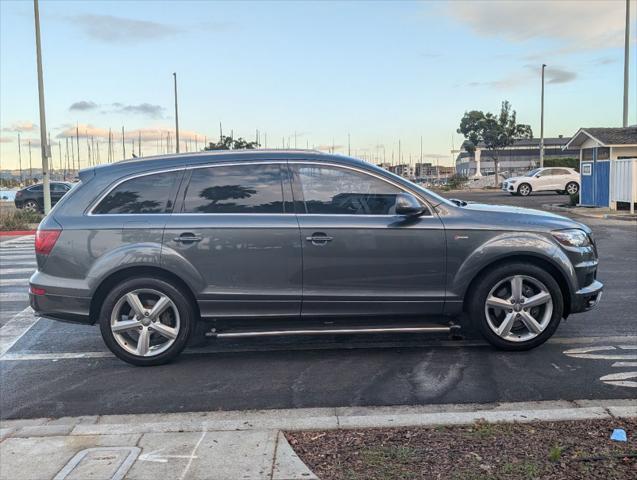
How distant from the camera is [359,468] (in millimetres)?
3369

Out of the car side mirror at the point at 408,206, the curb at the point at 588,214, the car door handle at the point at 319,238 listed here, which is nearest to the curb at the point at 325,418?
the car door handle at the point at 319,238

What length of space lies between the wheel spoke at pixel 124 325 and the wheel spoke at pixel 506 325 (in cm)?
322

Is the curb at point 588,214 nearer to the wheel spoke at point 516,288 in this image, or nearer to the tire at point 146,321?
the wheel spoke at point 516,288

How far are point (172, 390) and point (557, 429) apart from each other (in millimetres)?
2885

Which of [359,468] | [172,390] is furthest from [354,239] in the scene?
[359,468]

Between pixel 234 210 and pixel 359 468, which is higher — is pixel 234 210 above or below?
above

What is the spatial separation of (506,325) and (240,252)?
2.47m

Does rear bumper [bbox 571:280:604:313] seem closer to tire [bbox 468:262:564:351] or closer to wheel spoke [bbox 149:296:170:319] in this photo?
tire [bbox 468:262:564:351]

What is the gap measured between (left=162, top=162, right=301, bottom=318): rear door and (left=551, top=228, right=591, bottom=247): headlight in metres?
2.37

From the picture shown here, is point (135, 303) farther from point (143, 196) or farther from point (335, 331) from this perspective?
point (335, 331)

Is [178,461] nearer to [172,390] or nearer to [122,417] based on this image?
[122,417]

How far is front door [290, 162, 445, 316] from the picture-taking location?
534cm

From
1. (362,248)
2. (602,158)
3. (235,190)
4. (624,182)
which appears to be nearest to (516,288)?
(362,248)

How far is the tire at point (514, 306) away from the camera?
5453 mm
